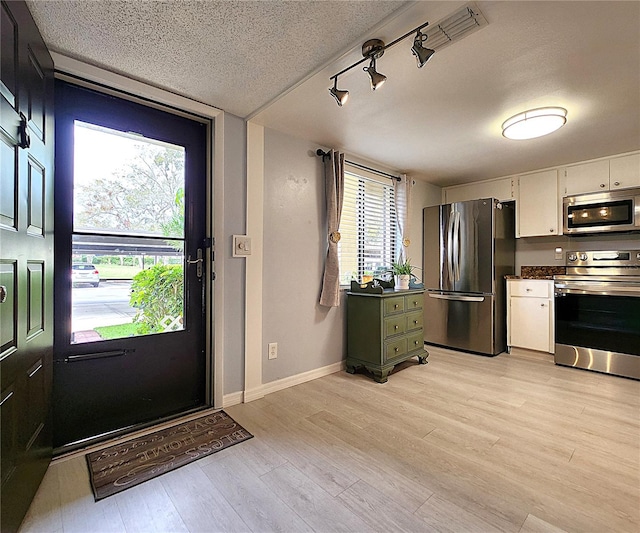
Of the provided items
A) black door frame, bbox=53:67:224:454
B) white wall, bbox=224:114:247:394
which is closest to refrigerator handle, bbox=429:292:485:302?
white wall, bbox=224:114:247:394

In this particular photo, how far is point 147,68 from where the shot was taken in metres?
1.83

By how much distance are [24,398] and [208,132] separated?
6.35ft

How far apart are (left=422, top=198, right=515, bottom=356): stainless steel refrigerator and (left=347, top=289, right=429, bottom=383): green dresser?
832mm

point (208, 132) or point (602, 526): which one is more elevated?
point (208, 132)

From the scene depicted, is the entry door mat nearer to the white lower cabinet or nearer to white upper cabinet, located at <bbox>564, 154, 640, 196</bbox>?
the white lower cabinet

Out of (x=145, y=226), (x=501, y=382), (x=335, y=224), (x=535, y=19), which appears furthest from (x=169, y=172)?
(x=501, y=382)

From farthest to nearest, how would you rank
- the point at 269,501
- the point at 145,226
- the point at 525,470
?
the point at 145,226 < the point at 525,470 < the point at 269,501

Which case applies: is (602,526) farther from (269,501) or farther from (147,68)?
(147,68)

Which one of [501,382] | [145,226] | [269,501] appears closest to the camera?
[269,501]

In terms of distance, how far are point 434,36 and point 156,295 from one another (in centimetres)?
224

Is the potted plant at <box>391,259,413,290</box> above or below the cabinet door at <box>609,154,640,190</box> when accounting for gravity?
below

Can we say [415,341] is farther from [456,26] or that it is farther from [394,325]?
[456,26]

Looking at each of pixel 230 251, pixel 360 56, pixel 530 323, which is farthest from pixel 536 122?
pixel 230 251

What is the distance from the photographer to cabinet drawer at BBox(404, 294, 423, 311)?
3197 millimetres
